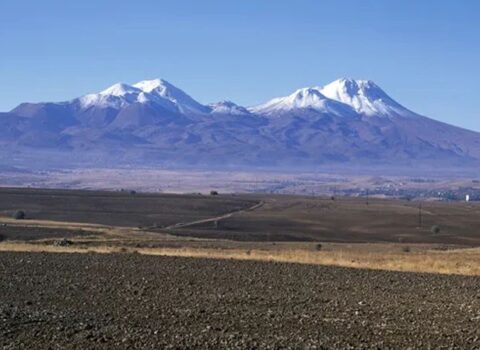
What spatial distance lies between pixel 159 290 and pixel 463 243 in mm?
48000

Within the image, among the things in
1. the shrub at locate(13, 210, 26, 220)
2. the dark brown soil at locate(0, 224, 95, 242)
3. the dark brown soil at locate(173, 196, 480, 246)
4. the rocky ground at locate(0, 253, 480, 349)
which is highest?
the rocky ground at locate(0, 253, 480, 349)

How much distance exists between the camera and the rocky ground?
1552 cm

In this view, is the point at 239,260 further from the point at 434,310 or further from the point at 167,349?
the point at 167,349

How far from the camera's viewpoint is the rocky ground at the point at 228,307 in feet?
50.9

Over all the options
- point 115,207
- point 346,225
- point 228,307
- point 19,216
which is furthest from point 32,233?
point 115,207

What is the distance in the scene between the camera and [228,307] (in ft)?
64.1

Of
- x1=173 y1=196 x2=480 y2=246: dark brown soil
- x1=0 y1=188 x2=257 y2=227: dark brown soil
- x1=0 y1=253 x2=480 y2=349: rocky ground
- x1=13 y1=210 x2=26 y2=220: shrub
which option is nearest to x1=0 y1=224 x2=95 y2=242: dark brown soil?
x1=173 y1=196 x2=480 y2=246: dark brown soil

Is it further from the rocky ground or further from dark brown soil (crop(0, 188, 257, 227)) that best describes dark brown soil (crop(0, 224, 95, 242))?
the rocky ground

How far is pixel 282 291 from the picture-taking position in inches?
890

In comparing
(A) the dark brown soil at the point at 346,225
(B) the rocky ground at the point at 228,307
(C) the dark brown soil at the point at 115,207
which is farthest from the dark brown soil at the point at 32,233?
(B) the rocky ground at the point at 228,307

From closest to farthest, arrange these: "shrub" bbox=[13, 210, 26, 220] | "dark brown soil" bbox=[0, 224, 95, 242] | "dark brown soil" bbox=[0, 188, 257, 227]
Result: "dark brown soil" bbox=[0, 224, 95, 242] < "shrub" bbox=[13, 210, 26, 220] < "dark brown soil" bbox=[0, 188, 257, 227]

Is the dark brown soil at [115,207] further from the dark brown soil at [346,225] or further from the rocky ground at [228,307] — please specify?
the rocky ground at [228,307]

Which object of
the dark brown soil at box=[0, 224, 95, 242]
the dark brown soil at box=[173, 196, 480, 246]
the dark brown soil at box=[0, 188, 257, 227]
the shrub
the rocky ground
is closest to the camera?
the rocky ground

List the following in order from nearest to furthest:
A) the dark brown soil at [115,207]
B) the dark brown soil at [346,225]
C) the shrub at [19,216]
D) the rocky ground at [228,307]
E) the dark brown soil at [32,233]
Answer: the rocky ground at [228,307], the dark brown soil at [32,233], the dark brown soil at [346,225], the shrub at [19,216], the dark brown soil at [115,207]
